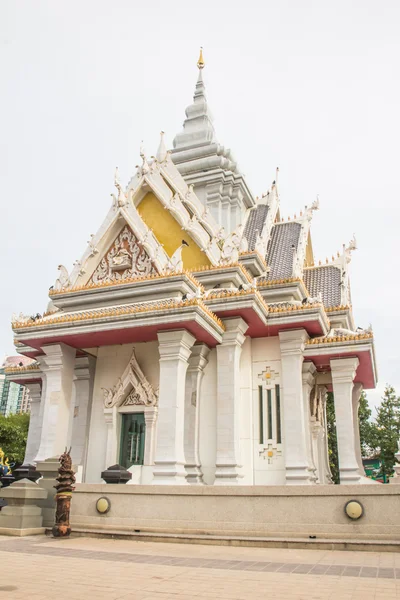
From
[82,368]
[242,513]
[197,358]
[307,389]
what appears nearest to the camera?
[242,513]

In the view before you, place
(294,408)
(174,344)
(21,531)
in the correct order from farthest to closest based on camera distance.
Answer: (294,408)
(174,344)
(21,531)

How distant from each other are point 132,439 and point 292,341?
6097 millimetres

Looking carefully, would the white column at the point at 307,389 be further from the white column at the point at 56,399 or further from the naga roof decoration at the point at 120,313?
the white column at the point at 56,399

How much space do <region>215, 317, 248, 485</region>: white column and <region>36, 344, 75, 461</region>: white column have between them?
4757 mm

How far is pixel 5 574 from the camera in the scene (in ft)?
23.1

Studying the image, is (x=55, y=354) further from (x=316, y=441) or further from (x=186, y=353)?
(x=316, y=441)

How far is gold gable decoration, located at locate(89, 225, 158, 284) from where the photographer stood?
60.3 feet

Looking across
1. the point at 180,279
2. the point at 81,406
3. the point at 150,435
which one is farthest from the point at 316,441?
the point at 81,406

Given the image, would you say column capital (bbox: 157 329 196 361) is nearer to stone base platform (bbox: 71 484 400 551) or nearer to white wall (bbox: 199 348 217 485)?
white wall (bbox: 199 348 217 485)

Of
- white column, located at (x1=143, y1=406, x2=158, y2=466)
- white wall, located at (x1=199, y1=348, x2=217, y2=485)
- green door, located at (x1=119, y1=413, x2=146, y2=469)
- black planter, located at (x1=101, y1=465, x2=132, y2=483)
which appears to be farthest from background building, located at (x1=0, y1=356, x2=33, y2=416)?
black planter, located at (x1=101, y1=465, x2=132, y2=483)

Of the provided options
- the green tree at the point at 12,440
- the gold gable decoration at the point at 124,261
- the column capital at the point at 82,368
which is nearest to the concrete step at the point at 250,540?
the column capital at the point at 82,368

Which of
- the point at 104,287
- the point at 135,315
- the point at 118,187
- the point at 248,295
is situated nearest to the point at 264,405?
the point at 248,295

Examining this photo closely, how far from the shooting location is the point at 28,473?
14.7 meters

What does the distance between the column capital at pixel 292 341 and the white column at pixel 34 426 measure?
10240 millimetres
